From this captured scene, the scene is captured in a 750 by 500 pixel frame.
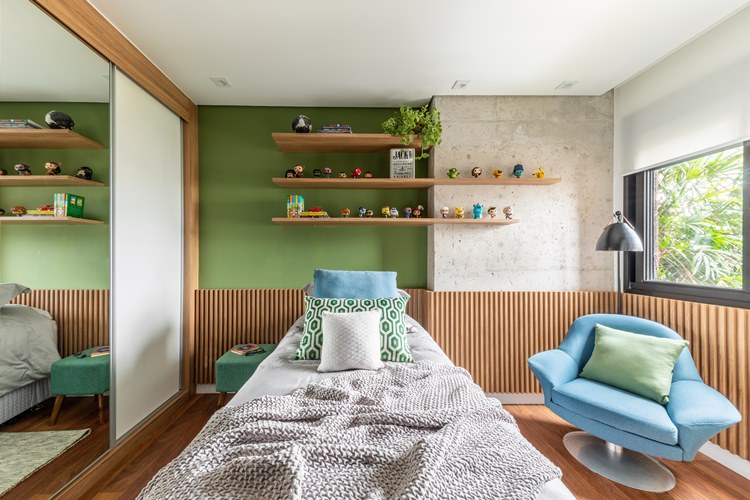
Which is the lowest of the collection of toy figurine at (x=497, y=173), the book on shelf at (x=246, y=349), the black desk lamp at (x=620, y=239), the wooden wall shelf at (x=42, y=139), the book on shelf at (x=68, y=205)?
the book on shelf at (x=246, y=349)

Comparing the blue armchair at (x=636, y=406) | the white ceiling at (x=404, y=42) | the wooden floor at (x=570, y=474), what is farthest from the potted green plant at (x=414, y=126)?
the wooden floor at (x=570, y=474)

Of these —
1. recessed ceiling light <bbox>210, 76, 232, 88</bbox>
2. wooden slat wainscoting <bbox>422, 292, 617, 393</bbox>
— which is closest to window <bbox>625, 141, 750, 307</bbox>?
wooden slat wainscoting <bbox>422, 292, 617, 393</bbox>

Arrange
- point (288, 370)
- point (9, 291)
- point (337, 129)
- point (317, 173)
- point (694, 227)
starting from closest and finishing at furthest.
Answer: point (9, 291) < point (288, 370) < point (694, 227) < point (337, 129) < point (317, 173)

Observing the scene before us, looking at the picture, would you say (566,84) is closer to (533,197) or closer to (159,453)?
(533,197)

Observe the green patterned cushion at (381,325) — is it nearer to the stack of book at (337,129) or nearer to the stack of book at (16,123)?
the stack of book at (337,129)

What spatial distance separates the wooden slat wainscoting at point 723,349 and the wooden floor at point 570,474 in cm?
21

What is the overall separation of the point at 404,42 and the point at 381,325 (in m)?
1.83

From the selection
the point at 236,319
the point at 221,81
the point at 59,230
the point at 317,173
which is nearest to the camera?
the point at 59,230

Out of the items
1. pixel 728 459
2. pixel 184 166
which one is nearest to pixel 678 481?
pixel 728 459

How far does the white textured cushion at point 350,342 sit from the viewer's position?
183 cm

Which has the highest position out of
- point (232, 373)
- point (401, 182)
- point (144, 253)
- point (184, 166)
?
point (184, 166)

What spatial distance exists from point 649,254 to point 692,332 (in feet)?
2.49

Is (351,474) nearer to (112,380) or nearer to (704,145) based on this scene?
(112,380)

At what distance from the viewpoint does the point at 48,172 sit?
1615 mm
